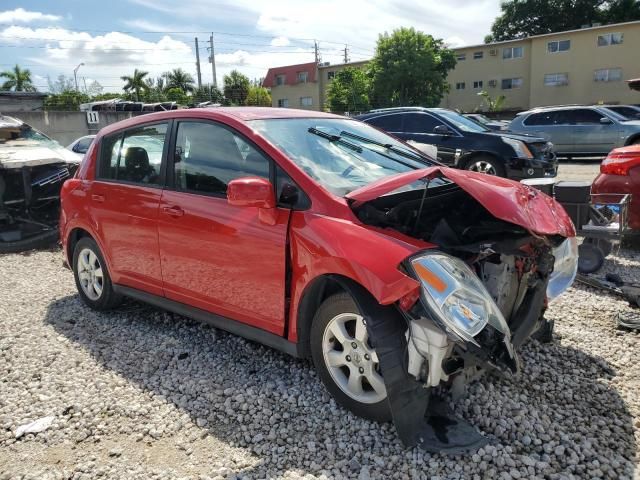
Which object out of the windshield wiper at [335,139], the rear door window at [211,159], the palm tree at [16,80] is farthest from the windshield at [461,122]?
the palm tree at [16,80]

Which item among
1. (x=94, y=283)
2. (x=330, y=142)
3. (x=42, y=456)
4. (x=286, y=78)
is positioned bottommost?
(x=42, y=456)

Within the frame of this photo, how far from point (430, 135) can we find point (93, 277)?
23.9ft

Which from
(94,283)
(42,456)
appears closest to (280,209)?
(42,456)

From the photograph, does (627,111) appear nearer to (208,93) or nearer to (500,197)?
(500,197)

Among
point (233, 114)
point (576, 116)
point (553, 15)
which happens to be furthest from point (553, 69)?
point (233, 114)

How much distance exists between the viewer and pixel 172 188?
12.3 feet

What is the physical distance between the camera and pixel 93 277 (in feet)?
15.5

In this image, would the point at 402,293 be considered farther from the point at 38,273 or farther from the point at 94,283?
the point at 38,273

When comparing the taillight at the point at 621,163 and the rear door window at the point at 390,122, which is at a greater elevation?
the rear door window at the point at 390,122

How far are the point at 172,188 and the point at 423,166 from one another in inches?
71.6

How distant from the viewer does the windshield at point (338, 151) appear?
126 inches

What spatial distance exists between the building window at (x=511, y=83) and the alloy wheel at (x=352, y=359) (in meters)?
43.9

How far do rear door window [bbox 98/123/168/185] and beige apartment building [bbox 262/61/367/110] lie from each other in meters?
46.3

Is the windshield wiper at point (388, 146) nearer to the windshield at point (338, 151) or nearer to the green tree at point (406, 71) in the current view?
the windshield at point (338, 151)
